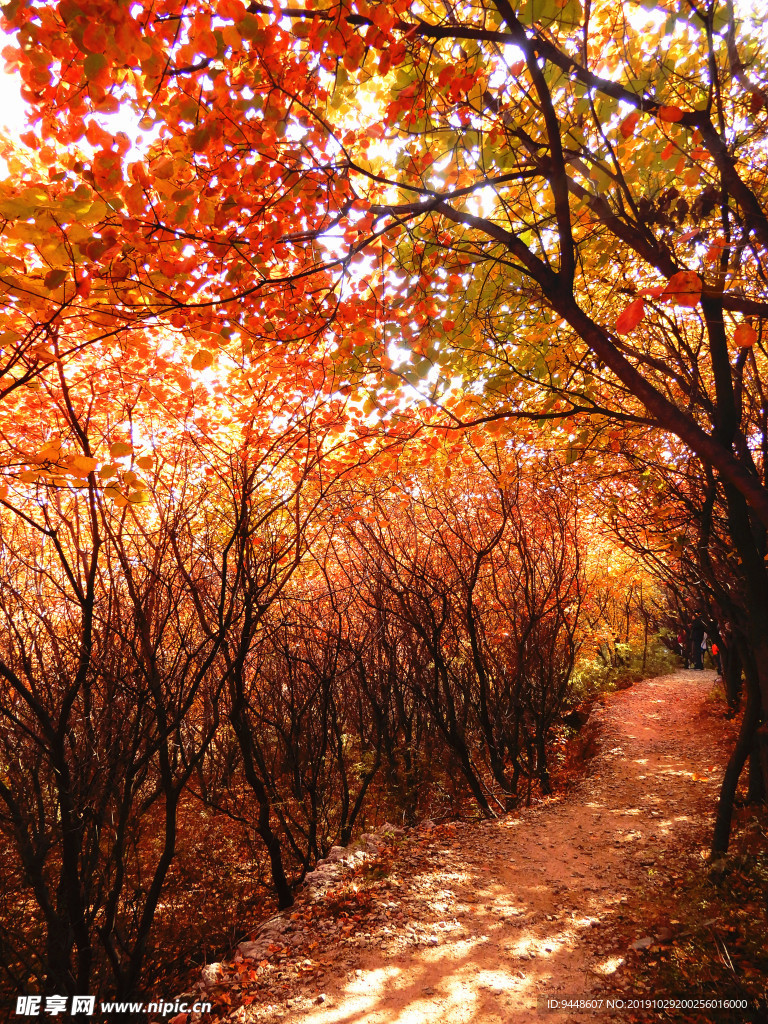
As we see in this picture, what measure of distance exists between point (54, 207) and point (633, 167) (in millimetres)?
4096

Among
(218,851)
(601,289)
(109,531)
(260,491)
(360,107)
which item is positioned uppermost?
(360,107)

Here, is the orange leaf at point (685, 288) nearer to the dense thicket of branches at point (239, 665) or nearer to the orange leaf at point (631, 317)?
the orange leaf at point (631, 317)

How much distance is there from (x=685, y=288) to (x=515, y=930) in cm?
549

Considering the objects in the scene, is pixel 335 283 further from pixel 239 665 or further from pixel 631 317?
Result: pixel 239 665

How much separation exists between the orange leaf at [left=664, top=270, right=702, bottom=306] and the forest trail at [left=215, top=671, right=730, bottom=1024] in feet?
15.0

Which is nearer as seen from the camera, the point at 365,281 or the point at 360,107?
the point at 360,107

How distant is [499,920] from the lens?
477 centimetres

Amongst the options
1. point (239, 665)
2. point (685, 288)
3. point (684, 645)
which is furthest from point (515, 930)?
point (684, 645)

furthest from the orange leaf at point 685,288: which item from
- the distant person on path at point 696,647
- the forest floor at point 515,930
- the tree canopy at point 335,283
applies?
the distant person on path at point 696,647

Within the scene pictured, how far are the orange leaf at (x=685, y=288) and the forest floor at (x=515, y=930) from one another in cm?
418

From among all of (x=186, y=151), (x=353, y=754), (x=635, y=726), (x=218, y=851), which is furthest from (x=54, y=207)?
(x=635, y=726)

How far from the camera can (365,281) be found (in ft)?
16.1

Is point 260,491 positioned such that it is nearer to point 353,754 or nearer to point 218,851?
point 218,851

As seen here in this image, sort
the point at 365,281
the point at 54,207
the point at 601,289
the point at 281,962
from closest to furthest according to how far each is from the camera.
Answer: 1. the point at 54,207
2. the point at 281,962
3. the point at 365,281
4. the point at 601,289
